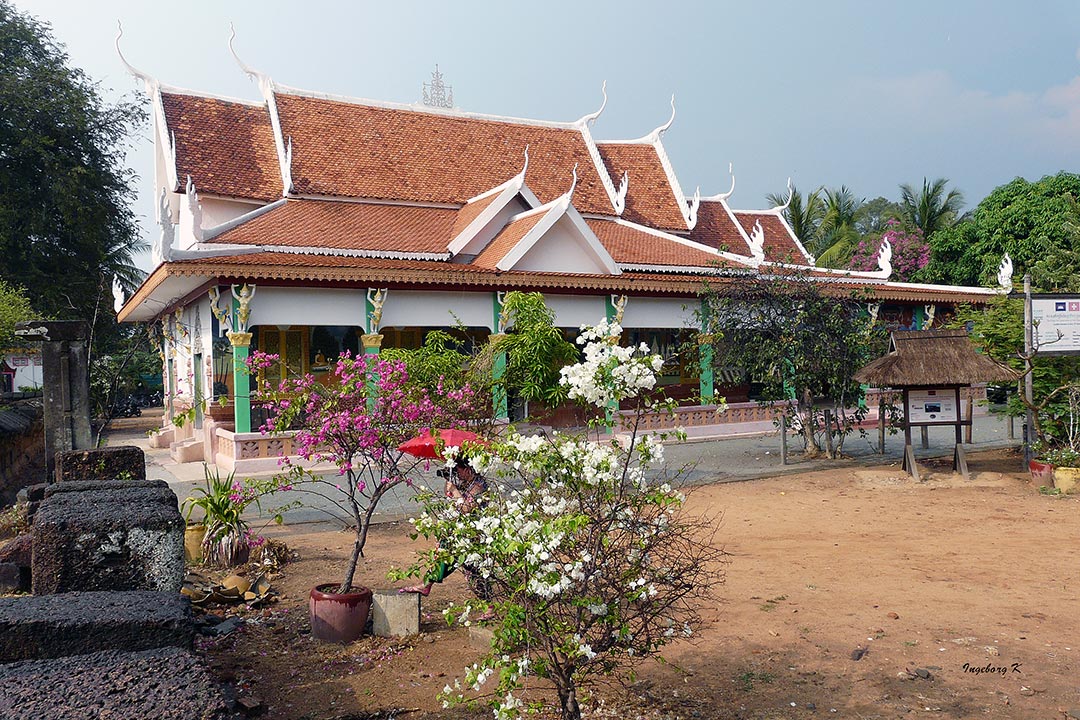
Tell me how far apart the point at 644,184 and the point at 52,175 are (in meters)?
18.0

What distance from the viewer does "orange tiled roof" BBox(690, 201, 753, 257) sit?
23812mm

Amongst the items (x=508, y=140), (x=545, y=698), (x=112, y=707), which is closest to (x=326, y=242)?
(x=508, y=140)

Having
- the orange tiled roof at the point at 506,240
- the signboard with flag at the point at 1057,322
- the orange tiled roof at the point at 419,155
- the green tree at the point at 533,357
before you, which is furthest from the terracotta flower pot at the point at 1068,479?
the orange tiled roof at the point at 419,155

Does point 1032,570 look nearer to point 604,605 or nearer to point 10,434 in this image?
point 604,605

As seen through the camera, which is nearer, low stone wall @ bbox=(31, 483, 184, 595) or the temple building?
low stone wall @ bbox=(31, 483, 184, 595)

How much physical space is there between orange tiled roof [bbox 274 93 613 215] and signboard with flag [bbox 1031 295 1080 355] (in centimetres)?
1190

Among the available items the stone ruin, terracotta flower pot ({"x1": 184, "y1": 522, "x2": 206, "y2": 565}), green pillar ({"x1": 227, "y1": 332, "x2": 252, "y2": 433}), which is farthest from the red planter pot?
green pillar ({"x1": 227, "y1": 332, "x2": 252, "y2": 433})

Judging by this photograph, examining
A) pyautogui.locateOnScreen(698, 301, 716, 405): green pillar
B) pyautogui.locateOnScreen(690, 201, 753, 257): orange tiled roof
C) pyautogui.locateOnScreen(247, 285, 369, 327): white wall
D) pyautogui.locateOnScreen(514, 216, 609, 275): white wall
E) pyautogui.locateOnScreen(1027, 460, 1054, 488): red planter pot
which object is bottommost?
pyautogui.locateOnScreen(1027, 460, 1054, 488): red planter pot

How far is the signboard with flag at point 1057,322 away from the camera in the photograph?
11203 millimetres

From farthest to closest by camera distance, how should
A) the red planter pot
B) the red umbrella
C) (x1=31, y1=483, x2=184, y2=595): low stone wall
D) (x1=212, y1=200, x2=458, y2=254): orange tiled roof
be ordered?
1. (x1=212, y1=200, x2=458, y2=254): orange tiled roof
2. the red planter pot
3. the red umbrella
4. (x1=31, y1=483, x2=184, y2=595): low stone wall

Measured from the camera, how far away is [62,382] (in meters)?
9.93

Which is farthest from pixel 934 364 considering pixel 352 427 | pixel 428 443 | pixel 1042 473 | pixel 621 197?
pixel 621 197

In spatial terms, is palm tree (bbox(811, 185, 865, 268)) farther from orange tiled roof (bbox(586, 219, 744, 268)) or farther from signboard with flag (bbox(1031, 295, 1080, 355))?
signboard with flag (bbox(1031, 295, 1080, 355))

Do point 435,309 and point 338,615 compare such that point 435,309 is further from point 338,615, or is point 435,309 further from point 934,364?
point 338,615
